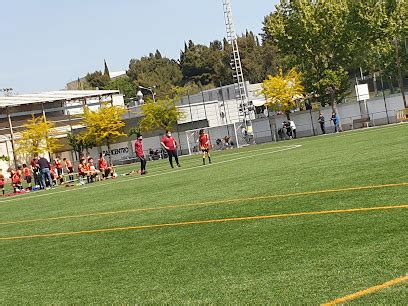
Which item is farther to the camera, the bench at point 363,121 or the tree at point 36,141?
the tree at point 36,141

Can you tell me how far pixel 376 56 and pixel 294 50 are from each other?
812 centimetres

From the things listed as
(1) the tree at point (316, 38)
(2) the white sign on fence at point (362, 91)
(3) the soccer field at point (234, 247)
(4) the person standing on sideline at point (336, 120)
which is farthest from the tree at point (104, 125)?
(3) the soccer field at point (234, 247)

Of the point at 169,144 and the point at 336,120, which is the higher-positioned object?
the point at 169,144

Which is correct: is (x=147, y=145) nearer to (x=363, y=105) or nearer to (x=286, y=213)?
(x=363, y=105)

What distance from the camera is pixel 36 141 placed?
86000 mm

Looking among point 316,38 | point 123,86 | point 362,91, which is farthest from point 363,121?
point 123,86

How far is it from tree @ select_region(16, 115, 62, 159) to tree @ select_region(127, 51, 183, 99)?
148ft

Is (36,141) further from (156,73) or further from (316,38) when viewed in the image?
(156,73)

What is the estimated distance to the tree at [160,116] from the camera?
84.4 meters

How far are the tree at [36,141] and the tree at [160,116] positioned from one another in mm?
10461

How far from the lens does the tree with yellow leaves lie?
3019 inches

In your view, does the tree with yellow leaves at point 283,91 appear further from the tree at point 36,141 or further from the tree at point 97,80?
the tree at point 97,80

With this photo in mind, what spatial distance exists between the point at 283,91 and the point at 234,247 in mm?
67807

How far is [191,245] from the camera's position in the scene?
11242 millimetres
